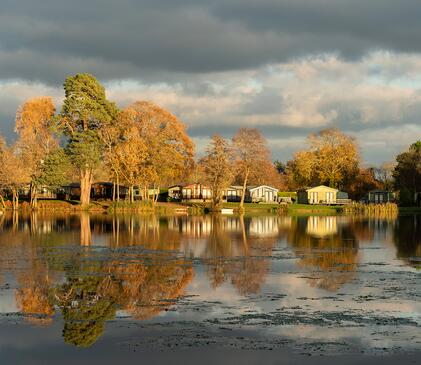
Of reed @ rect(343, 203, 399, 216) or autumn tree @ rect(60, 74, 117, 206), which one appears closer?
autumn tree @ rect(60, 74, 117, 206)

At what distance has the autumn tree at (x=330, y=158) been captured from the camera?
137125 millimetres

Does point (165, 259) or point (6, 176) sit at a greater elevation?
point (6, 176)

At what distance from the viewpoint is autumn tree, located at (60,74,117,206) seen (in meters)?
102

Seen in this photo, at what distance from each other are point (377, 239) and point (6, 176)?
63383mm

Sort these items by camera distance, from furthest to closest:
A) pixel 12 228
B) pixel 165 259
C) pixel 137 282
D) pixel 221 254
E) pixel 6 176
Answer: pixel 6 176, pixel 12 228, pixel 221 254, pixel 165 259, pixel 137 282

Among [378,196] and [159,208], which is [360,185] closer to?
[378,196]

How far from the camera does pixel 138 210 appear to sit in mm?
98750

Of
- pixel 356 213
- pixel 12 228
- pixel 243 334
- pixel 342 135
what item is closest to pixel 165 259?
pixel 243 334

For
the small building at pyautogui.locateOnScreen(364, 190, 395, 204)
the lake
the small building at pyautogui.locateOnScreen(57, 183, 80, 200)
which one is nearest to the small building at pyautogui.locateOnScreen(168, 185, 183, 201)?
the small building at pyautogui.locateOnScreen(57, 183, 80, 200)

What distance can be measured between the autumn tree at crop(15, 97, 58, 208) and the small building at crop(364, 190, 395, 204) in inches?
2694

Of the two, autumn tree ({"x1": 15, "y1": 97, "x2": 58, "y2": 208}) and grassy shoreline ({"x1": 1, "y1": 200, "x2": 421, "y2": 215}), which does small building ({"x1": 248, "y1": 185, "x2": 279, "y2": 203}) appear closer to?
grassy shoreline ({"x1": 1, "y1": 200, "x2": 421, "y2": 215})

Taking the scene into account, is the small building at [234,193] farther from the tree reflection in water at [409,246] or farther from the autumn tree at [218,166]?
the tree reflection in water at [409,246]

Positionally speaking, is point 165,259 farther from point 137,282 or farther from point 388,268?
point 388,268

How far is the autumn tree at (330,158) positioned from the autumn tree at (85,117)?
165ft
